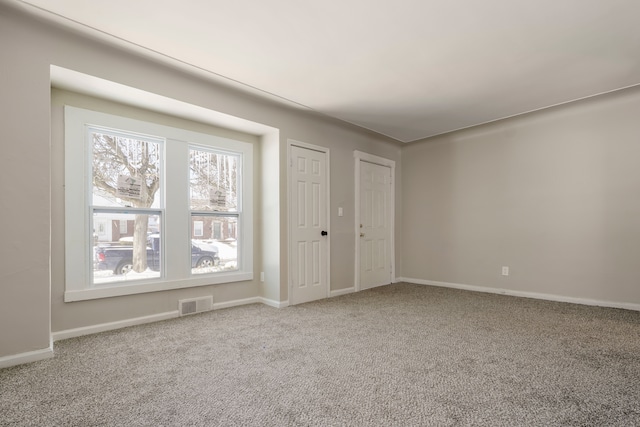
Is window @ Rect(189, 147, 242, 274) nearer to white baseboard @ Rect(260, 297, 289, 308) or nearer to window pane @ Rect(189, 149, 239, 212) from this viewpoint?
window pane @ Rect(189, 149, 239, 212)

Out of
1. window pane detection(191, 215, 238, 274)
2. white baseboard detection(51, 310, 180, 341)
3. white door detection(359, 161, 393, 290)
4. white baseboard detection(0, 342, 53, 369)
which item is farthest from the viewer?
white door detection(359, 161, 393, 290)

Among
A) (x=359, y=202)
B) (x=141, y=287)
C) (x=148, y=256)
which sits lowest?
(x=141, y=287)

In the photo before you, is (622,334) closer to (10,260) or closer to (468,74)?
(468,74)

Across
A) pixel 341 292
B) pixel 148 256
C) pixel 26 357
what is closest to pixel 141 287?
pixel 148 256

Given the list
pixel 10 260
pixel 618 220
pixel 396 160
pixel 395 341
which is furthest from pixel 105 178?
pixel 618 220

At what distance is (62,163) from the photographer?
2.90 meters

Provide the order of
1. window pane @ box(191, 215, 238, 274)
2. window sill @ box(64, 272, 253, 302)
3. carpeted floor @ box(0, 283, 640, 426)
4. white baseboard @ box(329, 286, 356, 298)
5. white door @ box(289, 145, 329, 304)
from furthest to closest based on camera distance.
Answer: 1. white baseboard @ box(329, 286, 356, 298)
2. white door @ box(289, 145, 329, 304)
3. window pane @ box(191, 215, 238, 274)
4. window sill @ box(64, 272, 253, 302)
5. carpeted floor @ box(0, 283, 640, 426)

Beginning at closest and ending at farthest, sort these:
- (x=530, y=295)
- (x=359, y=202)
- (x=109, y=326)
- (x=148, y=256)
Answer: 1. (x=109, y=326)
2. (x=148, y=256)
3. (x=530, y=295)
4. (x=359, y=202)

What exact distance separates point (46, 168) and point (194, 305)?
1972 millimetres

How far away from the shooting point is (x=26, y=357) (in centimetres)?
234

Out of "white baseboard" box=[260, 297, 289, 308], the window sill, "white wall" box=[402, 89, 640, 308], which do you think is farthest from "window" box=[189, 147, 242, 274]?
"white wall" box=[402, 89, 640, 308]

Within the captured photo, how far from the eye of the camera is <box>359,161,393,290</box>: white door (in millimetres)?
5223

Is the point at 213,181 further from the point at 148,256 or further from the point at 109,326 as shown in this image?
the point at 109,326

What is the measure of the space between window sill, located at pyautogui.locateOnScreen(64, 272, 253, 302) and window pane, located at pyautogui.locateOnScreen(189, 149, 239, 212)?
0.84m
